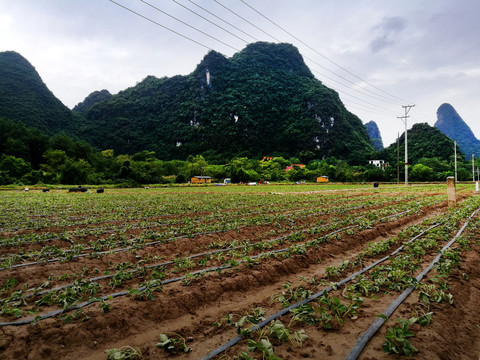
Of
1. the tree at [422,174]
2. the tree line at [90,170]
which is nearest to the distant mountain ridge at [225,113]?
the tree line at [90,170]

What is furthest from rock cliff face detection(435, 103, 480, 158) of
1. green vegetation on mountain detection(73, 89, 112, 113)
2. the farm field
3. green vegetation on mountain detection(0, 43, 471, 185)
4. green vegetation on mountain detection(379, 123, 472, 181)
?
green vegetation on mountain detection(73, 89, 112, 113)

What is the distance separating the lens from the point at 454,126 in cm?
16850

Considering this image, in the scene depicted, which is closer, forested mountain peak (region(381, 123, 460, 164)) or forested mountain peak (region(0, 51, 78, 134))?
forested mountain peak (region(381, 123, 460, 164))

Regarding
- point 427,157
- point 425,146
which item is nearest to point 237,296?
point 427,157

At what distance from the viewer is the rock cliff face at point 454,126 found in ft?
520

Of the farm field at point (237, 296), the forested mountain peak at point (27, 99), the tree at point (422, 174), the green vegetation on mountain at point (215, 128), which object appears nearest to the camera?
the farm field at point (237, 296)

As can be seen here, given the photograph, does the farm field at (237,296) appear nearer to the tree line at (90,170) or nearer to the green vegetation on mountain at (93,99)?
the tree line at (90,170)

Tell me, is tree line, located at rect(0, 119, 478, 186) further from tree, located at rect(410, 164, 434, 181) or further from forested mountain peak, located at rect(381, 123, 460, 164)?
forested mountain peak, located at rect(381, 123, 460, 164)

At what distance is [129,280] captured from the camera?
15.6 feet

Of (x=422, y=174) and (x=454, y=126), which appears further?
(x=454, y=126)

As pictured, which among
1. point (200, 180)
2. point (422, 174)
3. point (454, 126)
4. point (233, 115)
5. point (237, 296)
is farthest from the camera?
point (454, 126)

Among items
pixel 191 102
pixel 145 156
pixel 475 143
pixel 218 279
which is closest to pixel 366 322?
pixel 218 279

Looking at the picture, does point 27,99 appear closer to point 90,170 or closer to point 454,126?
point 90,170

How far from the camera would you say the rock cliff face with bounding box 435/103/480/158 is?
159m
